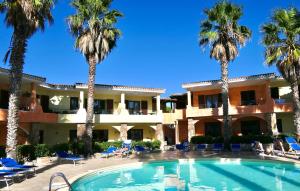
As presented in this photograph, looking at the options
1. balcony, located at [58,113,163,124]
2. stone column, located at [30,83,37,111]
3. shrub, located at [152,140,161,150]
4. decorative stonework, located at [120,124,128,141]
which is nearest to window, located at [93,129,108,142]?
balcony, located at [58,113,163,124]

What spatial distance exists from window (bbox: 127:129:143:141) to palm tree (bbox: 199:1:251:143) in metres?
12.8

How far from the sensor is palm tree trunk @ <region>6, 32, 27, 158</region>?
15.8 m

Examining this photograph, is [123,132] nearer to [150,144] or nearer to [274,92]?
[150,144]

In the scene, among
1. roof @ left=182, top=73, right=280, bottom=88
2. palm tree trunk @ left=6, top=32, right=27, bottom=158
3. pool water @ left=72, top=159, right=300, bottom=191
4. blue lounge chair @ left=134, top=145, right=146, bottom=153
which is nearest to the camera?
pool water @ left=72, top=159, right=300, bottom=191

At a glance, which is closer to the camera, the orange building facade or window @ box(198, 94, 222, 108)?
the orange building facade

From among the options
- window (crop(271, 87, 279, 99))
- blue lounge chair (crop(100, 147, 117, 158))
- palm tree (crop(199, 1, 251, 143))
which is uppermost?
palm tree (crop(199, 1, 251, 143))

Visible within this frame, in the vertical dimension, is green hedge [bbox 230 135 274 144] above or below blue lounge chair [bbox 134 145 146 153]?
above

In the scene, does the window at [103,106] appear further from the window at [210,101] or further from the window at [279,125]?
the window at [279,125]

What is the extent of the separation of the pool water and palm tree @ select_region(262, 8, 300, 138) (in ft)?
24.9

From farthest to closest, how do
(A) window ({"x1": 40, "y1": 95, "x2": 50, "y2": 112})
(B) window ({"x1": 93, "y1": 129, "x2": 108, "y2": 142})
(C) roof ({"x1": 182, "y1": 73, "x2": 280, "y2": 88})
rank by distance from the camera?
(B) window ({"x1": 93, "y1": 129, "x2": 108, "y2": 142}) → (A) window ({"x1": 40, "y1": 95, "x2": 50, "y2": 112}) → (C) roof ({"x1": 182, "y1": 73, "x2": 280, "y2": 88})

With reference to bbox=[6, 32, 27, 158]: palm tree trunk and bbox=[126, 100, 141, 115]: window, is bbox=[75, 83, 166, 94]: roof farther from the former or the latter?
bbox=[6, 32, 27, 158]: palm tree trunk

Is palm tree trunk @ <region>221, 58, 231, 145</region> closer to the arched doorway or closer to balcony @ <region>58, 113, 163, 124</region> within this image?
the arched doorway

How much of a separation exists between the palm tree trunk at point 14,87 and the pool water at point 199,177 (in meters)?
4.70

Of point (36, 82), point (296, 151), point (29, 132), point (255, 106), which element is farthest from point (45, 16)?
point (255, 106)
